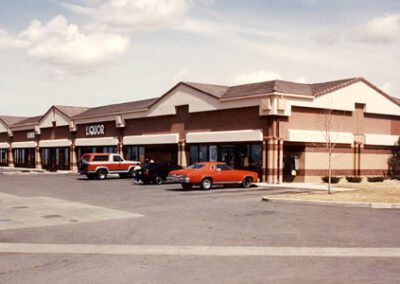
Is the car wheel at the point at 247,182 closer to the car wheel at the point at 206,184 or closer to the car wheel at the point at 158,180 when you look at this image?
the car wheel at the point at 206,184

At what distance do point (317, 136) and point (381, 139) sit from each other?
7.79 metres

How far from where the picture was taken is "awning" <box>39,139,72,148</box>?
58.8 meters

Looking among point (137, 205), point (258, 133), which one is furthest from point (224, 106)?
point (137, 205)

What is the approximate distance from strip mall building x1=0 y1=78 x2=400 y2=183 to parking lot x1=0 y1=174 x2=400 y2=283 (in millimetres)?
14187

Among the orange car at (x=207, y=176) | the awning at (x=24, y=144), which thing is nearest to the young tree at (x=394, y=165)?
the orange car at (x=207, y=176)

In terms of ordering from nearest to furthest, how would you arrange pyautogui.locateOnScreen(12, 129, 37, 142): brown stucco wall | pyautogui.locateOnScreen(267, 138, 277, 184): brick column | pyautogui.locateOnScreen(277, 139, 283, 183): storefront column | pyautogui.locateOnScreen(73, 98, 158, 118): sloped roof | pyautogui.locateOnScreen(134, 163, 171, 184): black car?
pyautogui.locateOnScreen(134, 163, 171, 184): black car, pyautogui.locateOnScreen(267, 138, 277, 184): brick column, pyautogui.locateOnScreen(277, 139, 283, 183): storefront column, pyautogui.locateOnScreen(73, 98, 158, 118): sloped roof, pyautogui.locateOnScreen(12, 129, 37, 142): brown stucco wall

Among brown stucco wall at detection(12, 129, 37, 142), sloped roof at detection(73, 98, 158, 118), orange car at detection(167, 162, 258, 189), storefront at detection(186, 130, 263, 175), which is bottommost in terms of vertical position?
orange car at detection(167, 162, 258, 189)

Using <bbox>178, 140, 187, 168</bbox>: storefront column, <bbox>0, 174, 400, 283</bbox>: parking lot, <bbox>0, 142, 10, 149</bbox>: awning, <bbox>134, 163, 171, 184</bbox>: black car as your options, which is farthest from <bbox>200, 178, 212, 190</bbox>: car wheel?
<bbox>0, 142, 10, 149</bbox>: awning

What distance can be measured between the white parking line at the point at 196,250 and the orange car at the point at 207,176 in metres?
16.0

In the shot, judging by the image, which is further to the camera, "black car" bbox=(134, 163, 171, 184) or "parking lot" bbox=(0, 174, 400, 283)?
"black car" bbox=(134, 163, 171, 184)

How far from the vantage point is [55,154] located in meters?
62.4

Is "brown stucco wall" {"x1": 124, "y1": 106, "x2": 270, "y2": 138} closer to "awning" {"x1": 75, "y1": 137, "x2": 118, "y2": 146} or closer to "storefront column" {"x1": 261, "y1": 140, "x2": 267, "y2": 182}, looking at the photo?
"storefront column" {"x1": 261, "y1": 140, "x2": 267, "y2": 182}

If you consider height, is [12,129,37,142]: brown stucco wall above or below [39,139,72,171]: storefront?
above

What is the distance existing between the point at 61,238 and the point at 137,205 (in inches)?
305
